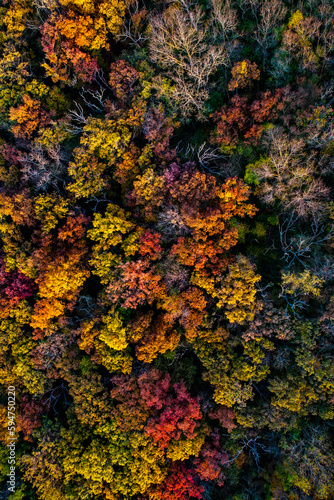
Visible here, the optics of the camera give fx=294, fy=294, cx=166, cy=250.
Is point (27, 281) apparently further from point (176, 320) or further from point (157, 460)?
point (157, 460)

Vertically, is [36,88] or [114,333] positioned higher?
[36,88]

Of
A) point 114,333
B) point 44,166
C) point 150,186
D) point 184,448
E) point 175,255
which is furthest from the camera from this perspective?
point 44,166

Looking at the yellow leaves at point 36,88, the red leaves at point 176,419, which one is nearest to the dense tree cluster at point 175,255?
the red leaves at point 176,419

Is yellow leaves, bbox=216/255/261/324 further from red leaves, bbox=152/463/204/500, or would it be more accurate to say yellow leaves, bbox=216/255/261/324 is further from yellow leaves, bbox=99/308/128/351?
red leaves, bbox=152/463/204/500

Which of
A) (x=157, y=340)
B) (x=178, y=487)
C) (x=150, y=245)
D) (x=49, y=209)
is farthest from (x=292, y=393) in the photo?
(x=49, y=209)

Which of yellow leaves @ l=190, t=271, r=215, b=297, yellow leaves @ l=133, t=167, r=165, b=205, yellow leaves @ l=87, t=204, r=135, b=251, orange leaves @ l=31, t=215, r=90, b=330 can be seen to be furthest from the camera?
yellow leaves @ l=87, t=204, r=135, b=251

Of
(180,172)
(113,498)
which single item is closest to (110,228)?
(180,172)

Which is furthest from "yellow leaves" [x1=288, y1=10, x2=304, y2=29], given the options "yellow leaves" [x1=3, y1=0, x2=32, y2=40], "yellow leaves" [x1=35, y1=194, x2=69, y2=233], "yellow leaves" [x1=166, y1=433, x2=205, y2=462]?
"yellow leaves" [x1=166, y1=433, x2=205, y2=462]

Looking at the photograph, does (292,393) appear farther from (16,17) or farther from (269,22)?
(16,17)
